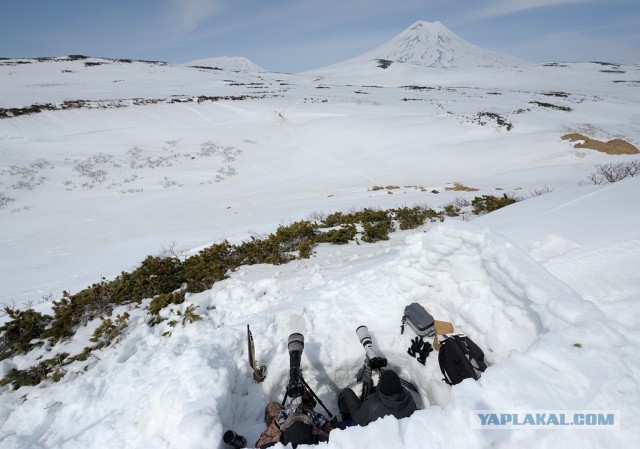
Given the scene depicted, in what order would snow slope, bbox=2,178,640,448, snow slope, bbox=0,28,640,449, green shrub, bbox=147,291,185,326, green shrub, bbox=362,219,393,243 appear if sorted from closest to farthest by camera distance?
snow slope, bbox=2,178,640,448 → snow slope, bbox=0,28,640,449 → green shrub, bbox=147,291,185,326 → green shrub, bbox=362,219,393,243

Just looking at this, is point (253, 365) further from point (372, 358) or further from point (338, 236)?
point (338, 236)

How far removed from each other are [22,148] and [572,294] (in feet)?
93.4

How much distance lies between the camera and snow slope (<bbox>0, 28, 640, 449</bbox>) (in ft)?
8.34

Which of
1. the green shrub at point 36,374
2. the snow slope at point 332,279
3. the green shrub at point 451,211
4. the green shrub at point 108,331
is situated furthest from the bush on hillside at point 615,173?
the green shrub at point 36,374

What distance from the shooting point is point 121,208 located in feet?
50.4

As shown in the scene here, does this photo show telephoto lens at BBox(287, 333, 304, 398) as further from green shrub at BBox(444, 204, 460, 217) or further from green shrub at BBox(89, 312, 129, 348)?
green shrub at BBox(444, 204, 460, 217)

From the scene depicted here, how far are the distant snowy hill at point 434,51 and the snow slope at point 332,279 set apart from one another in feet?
448

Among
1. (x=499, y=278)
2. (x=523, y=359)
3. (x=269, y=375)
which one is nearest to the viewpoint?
(x=523, y=359)

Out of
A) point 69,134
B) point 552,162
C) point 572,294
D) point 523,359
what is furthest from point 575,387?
point 69,134

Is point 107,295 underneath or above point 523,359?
underneath

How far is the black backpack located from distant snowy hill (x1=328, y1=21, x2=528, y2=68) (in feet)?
500

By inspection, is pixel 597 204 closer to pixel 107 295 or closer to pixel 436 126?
pixel 107 295

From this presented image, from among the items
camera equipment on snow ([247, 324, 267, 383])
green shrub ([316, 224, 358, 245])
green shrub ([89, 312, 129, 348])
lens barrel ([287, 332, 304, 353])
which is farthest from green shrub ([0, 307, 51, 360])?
green shrub ([316, 224, 358, 245])

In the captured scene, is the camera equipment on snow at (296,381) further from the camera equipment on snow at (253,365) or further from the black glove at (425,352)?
the black glove at (425,352)
